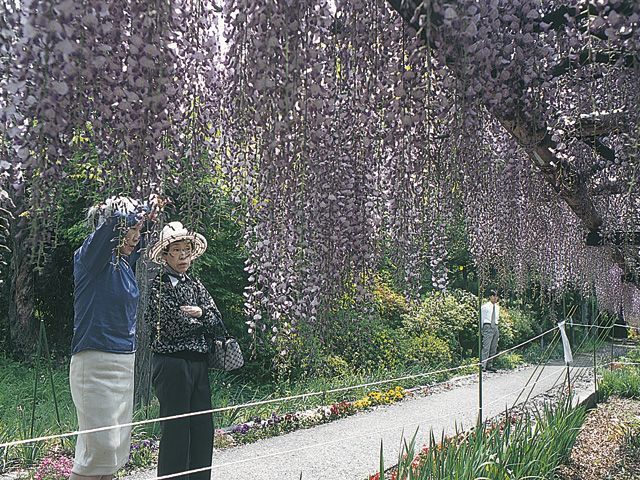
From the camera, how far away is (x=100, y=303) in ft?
8.12

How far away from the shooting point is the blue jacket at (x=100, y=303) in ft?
7.97

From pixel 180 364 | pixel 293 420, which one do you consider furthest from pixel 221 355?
pixel 293 420

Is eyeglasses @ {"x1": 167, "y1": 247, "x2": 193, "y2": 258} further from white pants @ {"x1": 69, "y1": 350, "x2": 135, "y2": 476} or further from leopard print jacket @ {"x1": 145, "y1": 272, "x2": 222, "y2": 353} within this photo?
white pants @ {"x1": 69, "y1": 350, "x2": 135, "y2": 476}

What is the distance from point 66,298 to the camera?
8211 mm

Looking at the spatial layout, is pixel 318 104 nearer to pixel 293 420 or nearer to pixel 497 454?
pixel 497 454

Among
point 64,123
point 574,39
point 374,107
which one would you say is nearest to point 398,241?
point 374,107

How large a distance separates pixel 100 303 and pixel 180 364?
1.47 ft

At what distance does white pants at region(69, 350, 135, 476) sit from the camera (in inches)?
95.2

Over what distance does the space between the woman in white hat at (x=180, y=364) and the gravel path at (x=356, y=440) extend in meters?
0.30

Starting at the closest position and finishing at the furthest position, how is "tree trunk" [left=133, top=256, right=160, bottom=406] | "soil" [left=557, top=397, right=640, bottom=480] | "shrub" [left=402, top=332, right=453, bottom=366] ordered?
1. "soil" [left=557, top=397, right=640, bottom=480]
2. "tree trunk" [left=133, top=256, right=160, bottom=406]
3. "shrub" [left=402, top=332, right=453, bottom=366]

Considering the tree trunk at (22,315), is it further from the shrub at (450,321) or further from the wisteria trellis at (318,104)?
the wisteria trellis at (318,104)

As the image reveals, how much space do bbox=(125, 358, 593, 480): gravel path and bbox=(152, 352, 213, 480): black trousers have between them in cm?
27

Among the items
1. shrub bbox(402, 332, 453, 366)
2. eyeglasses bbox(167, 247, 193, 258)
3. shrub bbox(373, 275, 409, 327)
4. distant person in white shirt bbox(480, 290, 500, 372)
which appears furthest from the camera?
distant person in white shirt bbox(480, 290, 500, 372)

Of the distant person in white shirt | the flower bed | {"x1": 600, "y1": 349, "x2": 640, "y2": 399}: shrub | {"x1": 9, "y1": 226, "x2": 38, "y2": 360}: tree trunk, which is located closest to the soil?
{"x1": 600, "y1": 349, "x2": 640, "y2": 399}: shrub
